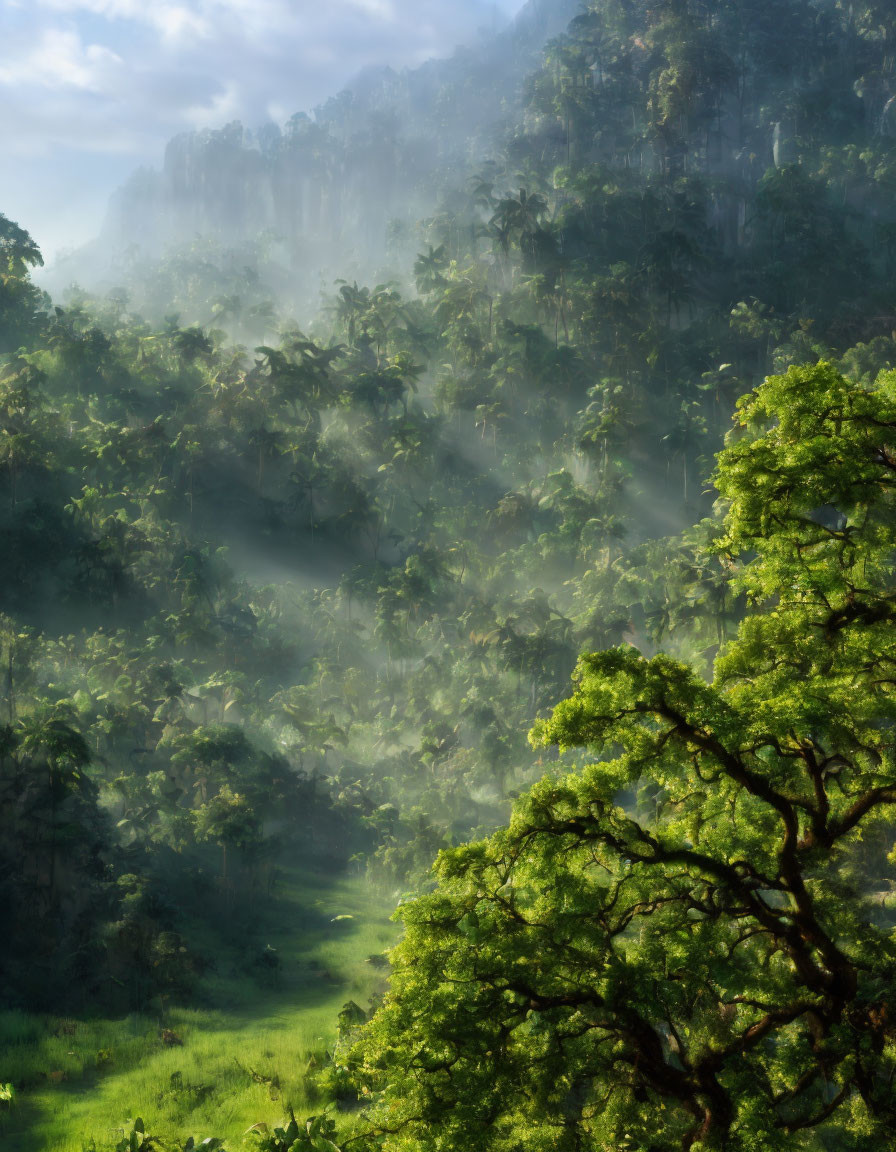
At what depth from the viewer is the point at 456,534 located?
50812mm

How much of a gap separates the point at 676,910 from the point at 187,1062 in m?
11.5

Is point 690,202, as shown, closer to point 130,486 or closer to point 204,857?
point 130,486

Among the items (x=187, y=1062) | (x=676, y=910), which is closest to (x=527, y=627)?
(x=187, y=1062)

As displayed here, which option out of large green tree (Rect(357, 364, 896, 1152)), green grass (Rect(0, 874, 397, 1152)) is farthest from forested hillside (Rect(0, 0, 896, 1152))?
green grass (Rect(0, 874, 397, 1152))

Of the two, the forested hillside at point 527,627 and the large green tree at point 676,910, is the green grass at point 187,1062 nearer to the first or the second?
the forested hillside at point 527,627

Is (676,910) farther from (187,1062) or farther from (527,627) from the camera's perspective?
(527,627)

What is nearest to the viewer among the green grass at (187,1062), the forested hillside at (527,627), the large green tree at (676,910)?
the large green tree at (676,910)

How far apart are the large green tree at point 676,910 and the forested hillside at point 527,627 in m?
0.05

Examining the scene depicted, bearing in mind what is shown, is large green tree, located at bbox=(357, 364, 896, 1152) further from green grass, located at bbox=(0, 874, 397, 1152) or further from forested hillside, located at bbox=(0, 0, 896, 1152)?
green grass, located at bbox=(0, 874, 397, 1152)

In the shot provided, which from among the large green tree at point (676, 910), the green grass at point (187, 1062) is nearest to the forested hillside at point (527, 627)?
the large green tree at point (676, 910)

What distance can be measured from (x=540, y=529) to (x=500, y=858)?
40880mm

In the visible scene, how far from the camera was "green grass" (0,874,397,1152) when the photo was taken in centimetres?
1411

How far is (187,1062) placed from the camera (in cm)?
1680

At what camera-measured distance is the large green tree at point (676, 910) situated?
852 cm
